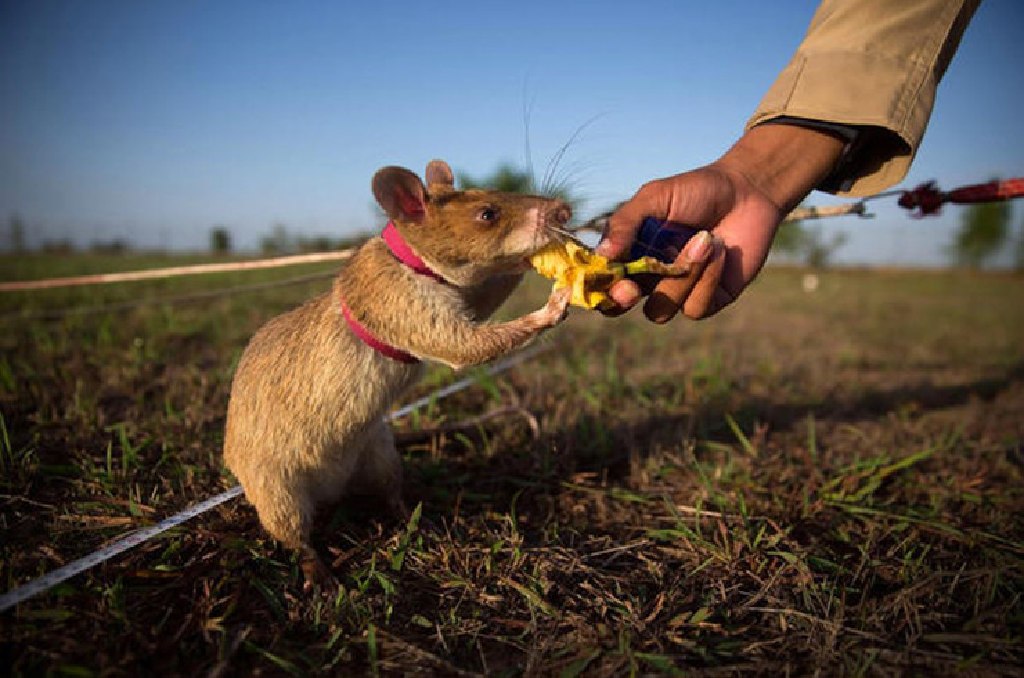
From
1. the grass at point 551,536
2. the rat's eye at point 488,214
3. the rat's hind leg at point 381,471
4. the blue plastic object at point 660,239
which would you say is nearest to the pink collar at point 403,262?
the rat's eye at point 488,214

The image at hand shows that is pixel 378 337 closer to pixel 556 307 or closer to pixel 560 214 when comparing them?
pixel 556 307

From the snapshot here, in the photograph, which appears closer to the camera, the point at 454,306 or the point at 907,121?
the point at 454,306

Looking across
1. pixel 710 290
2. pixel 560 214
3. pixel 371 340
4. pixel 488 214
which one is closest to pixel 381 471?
pixel 371 340

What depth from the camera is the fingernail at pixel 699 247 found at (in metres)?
2.12

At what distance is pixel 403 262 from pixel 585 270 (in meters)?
0.74

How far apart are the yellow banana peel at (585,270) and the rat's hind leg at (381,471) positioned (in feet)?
3.55

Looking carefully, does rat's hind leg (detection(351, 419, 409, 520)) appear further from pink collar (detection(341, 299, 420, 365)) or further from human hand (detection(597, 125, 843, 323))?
human hand (detection(597, 125, 843, 323))

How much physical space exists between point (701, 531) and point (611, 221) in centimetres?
133

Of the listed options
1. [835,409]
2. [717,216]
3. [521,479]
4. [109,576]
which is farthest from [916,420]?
[109,576]

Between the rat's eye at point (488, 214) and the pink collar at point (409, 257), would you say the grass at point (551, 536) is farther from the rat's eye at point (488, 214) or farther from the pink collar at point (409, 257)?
the rat's eye at point (488, 214)

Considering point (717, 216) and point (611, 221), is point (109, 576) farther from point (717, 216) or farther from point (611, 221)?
point (717, 216)

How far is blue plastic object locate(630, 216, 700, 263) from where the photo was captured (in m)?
2.22

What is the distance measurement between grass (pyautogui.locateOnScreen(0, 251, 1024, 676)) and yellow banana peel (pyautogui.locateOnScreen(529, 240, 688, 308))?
948 millimetres

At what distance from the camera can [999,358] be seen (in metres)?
6.46
